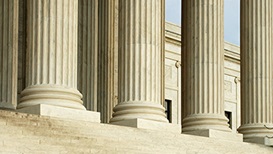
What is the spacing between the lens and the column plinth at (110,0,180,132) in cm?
10244

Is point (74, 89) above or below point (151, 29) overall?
below

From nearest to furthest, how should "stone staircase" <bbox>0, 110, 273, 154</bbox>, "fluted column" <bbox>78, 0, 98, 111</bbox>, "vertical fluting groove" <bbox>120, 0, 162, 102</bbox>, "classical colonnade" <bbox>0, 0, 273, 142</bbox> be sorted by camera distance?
1. "stone staircase" <bbox>0, 110, 273, 154</bbox>
2. "classical colonnade" <bbox>0, 0, 273, 142</bbox>
3. "vertical fluting groove" <bbox>120, 0, 162, 102</bbox>
4. "fluted column" <bbox>78, 0, 98, 111</bbox>

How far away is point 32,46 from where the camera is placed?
9162 centimetres

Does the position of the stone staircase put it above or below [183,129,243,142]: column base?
below

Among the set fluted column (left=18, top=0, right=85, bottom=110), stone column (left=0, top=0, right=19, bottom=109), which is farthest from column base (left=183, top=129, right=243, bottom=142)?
fluted column (left=18, top=0, right=85, bottom=110)

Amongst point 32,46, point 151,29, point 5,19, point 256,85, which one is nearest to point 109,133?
point 32,46

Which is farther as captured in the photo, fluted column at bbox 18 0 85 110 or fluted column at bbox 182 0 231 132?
fluted column at bbox 182 0 231 132

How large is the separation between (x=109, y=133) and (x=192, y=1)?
3715cm

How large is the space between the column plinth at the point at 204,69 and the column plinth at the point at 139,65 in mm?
12720

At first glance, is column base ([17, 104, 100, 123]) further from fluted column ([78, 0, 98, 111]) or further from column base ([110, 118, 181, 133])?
fluted column ([78, 0, 98, 111])

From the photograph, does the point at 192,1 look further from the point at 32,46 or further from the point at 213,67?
the point at 32,46

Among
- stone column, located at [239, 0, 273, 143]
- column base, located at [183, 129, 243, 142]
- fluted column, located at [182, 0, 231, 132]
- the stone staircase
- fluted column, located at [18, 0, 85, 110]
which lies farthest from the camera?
stone column, located at [239, 0, 273, 143]

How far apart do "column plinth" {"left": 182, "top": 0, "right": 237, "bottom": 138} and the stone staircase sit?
1481 cm

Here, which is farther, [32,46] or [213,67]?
[213,67]
